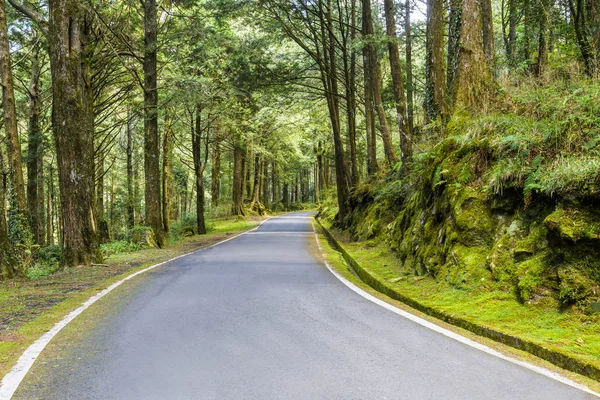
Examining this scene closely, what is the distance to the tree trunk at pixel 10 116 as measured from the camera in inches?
508

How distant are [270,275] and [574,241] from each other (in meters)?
5.97

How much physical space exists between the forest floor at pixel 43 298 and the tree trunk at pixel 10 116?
4607mm

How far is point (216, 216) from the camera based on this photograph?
38.7 m

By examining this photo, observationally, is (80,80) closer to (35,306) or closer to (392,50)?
(35,306)

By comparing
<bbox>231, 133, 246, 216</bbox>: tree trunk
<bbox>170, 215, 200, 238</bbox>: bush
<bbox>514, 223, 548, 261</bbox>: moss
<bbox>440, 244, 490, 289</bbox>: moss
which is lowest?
<bbox>170, 215, 200, 238</bbox>: bush

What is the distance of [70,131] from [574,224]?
11.7 metres

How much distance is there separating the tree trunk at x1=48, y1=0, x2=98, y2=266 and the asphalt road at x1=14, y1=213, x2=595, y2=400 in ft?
18.3

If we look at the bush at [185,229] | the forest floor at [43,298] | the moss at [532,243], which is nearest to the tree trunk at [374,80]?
the forest floor at [43,298]

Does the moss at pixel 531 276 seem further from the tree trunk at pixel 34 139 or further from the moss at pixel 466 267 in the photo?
the tree trunk at pixel 34 139

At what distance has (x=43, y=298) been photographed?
806 cm

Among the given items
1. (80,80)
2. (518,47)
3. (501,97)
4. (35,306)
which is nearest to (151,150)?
(80,80)

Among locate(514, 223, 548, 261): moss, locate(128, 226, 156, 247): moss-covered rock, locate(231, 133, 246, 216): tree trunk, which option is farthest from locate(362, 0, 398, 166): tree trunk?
locate(231, 133, 246, 216): tree trunk

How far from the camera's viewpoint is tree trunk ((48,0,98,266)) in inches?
479

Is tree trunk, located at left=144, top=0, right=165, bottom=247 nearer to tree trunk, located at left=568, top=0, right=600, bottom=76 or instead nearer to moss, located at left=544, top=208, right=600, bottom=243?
tree trunk, located at left=568, top=0, right=600, bottom=76
